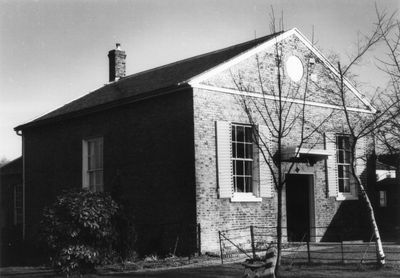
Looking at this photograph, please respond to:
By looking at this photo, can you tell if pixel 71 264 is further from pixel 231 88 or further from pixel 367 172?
pixel 367 172

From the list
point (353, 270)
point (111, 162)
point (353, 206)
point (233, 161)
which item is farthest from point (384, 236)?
point (111, 162)

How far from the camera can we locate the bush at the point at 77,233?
12.5 metres

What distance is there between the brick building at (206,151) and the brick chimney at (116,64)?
4.35m

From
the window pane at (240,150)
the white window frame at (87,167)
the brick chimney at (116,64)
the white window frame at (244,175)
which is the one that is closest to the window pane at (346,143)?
the white window frame at (244,175)

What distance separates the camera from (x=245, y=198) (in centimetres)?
1669

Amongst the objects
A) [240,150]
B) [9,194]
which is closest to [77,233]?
[240,150]

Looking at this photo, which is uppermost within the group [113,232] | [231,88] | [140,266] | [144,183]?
[231,88]

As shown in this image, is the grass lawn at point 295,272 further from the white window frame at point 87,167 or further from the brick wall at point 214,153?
the white window frame at point 87,167

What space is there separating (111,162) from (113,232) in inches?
219

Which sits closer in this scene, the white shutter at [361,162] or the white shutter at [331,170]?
the white shutter at [331,170]

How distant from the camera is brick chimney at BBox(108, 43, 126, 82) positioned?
2577 centimetres

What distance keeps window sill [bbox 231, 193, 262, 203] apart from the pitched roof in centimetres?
364

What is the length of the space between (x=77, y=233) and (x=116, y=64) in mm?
14266

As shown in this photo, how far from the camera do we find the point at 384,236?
807 inches
